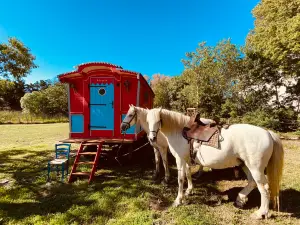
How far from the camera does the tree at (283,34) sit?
892 cm

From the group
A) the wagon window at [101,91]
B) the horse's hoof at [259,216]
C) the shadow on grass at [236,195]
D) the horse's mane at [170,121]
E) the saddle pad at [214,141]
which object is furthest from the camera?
the wagon window at [101,91]

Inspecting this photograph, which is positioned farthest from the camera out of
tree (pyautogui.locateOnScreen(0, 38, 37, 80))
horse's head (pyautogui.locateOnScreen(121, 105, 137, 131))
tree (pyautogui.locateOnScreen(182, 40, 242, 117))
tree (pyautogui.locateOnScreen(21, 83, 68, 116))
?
tree (pyautogui.locateOnScreen(21, 83, 68, 116))

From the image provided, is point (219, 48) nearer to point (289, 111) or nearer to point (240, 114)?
point (240, 114)

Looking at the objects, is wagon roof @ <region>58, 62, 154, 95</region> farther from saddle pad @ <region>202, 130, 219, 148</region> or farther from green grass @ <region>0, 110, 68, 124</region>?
green grass @ <region>0, 110, 68, 124</region>

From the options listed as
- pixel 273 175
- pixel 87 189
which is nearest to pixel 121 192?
pixel 87 189

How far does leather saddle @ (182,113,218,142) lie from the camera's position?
350 cm

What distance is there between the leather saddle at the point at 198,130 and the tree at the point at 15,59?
8547 mm

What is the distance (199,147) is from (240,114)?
13464 mm

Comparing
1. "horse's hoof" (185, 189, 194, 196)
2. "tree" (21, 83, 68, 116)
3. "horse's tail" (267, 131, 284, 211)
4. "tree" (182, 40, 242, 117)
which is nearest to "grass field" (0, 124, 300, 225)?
"horse's hoof" (185, 189, 194, 196)

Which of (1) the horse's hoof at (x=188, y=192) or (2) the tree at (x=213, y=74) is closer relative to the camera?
(1) the horse's hoof at (x=188, y=192)

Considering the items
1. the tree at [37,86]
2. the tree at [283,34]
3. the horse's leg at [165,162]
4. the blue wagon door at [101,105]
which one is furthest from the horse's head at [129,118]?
Answer: the tree at [37,86]

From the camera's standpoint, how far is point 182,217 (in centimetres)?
327

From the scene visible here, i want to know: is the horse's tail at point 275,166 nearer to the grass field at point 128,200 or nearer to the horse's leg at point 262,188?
the horse's leg at point 262,188

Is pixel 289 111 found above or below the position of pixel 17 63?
below
